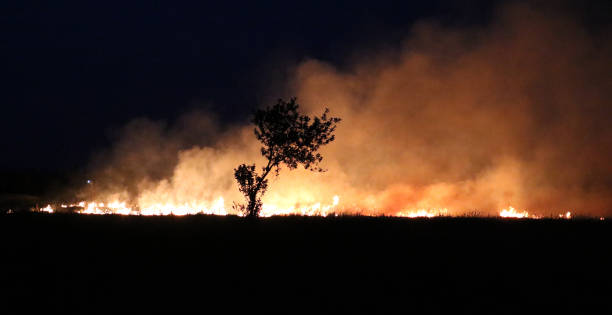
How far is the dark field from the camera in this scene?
7320 millimetres

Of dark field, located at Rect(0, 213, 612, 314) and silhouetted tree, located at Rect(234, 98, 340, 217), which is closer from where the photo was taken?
dark field, located at Rect(0, 213, 612, 314)

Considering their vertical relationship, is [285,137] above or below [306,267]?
above

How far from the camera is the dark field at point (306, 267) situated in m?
7.32

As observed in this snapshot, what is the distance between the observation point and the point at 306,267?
915cm

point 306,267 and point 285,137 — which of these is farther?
point 285,137

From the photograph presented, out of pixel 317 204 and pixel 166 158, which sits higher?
pixel 166 158

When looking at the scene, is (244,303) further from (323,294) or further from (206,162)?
(206,162)

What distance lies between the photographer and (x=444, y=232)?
13.0 metres

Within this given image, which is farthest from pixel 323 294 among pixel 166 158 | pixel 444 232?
pixel 166 158

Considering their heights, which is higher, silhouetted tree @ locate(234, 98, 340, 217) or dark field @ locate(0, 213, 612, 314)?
silhouetted tree @ locate(234, 98, 340, 217)

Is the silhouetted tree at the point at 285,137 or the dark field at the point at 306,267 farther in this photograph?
the silhouetted tree at the point at 285,137

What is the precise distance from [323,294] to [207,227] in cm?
700

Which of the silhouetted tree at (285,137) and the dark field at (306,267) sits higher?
the silhouetted tree at (285,137)

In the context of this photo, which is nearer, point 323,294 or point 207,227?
point 323,294
